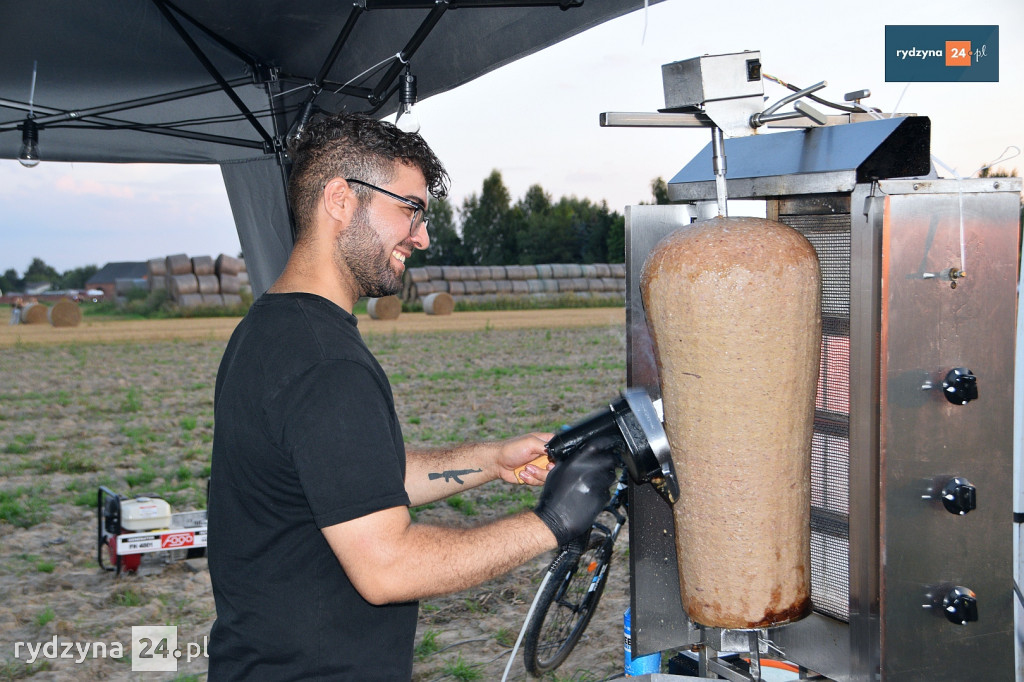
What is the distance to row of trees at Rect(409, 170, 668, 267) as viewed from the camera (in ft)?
107

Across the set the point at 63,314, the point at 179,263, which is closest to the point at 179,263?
the point at 179,263

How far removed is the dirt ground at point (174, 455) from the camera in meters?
4.08

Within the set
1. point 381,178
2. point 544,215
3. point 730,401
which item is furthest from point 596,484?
point 544,215

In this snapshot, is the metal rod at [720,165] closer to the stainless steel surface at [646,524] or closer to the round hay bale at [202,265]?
the stainless steel surface at [646,524]

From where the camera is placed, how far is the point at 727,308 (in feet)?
4.58

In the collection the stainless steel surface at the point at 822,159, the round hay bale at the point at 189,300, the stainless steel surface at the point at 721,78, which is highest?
the stainless steel surface at the point at 721,78

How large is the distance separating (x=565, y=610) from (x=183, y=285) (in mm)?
21820

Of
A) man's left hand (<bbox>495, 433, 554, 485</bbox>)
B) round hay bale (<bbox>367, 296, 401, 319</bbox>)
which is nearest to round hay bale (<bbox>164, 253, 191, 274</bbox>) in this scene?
round hay bale (<bbox>367, 296, 401, 319</bbox>)

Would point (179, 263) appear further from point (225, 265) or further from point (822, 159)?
point (822, 159)

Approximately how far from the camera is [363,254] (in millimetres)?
1635

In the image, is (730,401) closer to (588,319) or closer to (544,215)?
(588,319)

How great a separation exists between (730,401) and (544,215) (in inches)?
1359

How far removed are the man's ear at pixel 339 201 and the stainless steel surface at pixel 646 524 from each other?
65 cm

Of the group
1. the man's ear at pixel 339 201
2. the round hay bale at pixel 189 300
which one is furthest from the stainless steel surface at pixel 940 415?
the round hay bale at pixel 189 300
